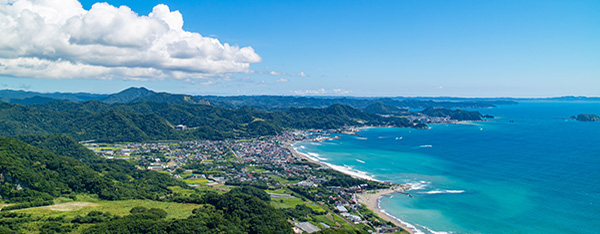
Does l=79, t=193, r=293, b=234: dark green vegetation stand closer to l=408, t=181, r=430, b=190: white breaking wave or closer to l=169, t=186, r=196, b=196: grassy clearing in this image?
l=169, t=186, r=196, b=196: grassy clearing

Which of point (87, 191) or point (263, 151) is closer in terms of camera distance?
point (87, 191)

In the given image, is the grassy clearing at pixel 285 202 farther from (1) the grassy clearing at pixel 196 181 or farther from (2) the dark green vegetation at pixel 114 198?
(1) the grassy clearing at pixel 196 181

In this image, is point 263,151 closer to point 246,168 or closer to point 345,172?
point 246,168

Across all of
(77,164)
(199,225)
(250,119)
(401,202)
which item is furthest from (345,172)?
(250,119)

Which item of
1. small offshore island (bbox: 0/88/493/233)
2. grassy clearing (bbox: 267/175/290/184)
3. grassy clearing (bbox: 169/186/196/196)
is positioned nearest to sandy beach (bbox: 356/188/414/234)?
small offshore island (bbox: 0/88/493/233)

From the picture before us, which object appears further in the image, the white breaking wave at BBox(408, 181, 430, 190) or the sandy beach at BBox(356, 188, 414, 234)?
the white breaking wave at BBox(408, 181, 430, 190)

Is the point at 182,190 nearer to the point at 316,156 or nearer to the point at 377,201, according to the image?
the point at 377,201

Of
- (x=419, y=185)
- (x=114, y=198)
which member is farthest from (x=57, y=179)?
(x=419, y=185)

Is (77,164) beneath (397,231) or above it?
above

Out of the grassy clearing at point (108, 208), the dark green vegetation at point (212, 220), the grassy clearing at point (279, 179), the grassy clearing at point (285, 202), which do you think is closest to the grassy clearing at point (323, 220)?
the grassy clearing at point (285, 202)
